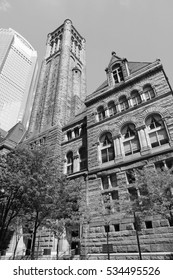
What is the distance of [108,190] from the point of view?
1866 cm

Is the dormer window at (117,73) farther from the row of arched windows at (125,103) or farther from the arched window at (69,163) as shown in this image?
the arched window at (69,163)

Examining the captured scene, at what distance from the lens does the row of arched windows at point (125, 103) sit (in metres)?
21.4

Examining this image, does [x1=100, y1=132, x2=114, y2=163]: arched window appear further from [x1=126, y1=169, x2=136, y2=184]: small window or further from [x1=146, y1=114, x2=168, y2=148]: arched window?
[x1=146, y1=114, x2=168, y2=148]: arched window

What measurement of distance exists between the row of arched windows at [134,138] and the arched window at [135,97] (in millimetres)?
2738

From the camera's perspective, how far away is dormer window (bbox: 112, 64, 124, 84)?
25628mm

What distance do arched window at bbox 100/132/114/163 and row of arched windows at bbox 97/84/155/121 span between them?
2.95 meters

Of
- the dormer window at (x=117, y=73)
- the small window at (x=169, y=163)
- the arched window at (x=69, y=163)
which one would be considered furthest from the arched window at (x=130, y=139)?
the arched window at (x=69, y=163)

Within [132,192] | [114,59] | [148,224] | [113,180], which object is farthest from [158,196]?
[114,59]

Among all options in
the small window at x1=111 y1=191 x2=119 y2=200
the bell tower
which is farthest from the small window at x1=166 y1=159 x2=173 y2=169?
the bell tower

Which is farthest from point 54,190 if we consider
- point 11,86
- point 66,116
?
point 11,86

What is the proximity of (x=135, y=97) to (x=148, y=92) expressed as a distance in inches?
63.6

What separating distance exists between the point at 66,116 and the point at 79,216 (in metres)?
23.8
